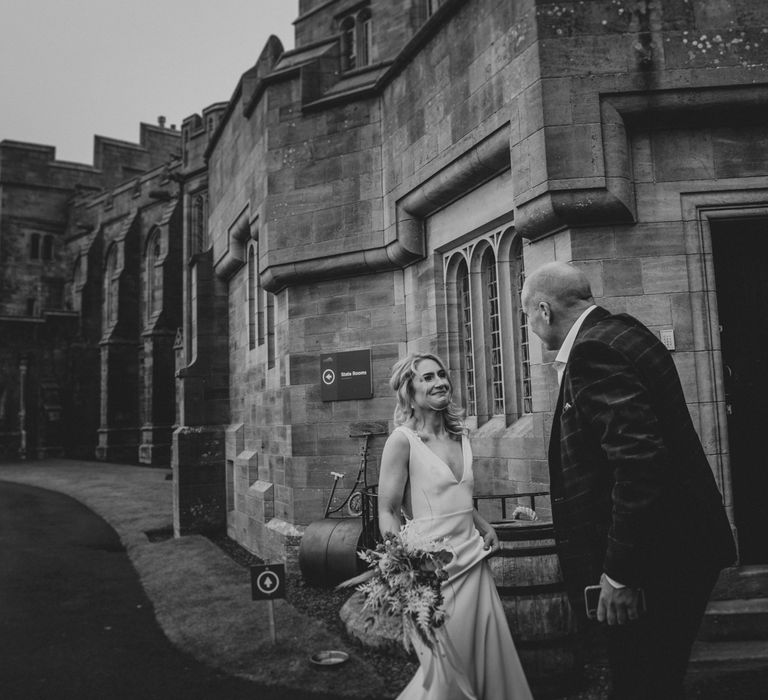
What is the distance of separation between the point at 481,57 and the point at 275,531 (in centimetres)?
608

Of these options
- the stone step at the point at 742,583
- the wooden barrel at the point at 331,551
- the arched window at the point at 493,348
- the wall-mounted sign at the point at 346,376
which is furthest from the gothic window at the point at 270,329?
the stone step at the point at 742,583

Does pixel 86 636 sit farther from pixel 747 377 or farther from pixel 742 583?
pixel 747 377

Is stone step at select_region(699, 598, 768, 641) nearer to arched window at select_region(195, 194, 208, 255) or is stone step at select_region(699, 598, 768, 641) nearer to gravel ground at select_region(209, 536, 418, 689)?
gravel ground at select_region(209, 536, 418, 689)

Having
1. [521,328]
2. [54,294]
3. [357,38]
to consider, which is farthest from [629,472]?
[54,294]

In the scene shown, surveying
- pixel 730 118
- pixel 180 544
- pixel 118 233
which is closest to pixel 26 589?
pixel 180 544

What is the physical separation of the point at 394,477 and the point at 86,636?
Result: 4490mm

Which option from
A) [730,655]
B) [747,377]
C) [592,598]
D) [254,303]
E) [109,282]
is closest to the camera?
[592,598]

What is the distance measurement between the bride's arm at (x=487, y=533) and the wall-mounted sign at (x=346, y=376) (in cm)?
464

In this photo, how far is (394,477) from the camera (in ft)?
10.2

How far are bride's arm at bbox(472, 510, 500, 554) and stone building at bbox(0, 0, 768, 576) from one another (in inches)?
86.4

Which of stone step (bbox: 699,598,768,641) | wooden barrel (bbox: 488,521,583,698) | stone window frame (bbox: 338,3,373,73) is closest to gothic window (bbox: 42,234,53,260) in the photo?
stone window frame (bbox: 338,3,373,73)

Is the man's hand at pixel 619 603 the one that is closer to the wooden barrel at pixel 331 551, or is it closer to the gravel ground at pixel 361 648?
the gravel ground at pixel 361 648

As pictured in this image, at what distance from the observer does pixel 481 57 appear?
20.4 feet

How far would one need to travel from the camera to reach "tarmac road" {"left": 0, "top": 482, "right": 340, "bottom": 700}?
15.6 ft
